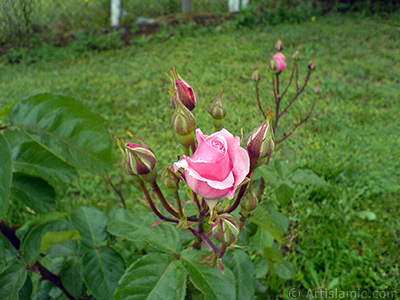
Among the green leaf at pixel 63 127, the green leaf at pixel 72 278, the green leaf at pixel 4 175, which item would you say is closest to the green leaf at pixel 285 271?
the green leaf at pixel 72 278

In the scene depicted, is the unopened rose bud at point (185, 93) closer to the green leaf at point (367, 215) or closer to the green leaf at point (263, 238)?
the green leaf at point (263, 238)

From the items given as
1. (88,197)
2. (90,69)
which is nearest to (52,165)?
(88,197)

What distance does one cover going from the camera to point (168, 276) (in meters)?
0.71

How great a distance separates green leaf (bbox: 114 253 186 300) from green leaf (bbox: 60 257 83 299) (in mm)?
393

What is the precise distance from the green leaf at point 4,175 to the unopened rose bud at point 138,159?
0.27 metres

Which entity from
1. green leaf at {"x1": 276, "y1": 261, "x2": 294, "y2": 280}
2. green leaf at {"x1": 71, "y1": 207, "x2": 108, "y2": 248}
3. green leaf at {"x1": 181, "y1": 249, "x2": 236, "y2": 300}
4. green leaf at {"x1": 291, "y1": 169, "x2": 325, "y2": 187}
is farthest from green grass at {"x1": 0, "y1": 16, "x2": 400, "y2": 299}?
green leaf at {"x1": 181, "y1": 249, "x2": 236, "y2": 300}

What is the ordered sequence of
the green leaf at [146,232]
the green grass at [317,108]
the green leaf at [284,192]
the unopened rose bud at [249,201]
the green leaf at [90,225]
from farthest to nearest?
1. the green grass at [317,108]
2. the green leaf at [284,192]
3. the green leaf at [90,225]
4. the green leaf at [146,232]
5. the unopened rose bud at [249,201]

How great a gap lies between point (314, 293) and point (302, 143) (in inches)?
49.8

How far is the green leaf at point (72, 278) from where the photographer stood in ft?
3.19

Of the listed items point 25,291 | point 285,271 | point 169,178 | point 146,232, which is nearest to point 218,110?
point 169,178

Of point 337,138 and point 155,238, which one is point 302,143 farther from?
point 155,238

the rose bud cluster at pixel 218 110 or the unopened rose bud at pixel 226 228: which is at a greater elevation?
the rose bud cluster at pixel 218 110

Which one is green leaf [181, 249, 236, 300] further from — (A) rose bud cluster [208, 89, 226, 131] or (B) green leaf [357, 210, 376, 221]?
(B) green leaf [357, 210, 376, 221]

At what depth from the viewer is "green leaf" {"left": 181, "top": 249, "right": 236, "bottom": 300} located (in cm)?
69
